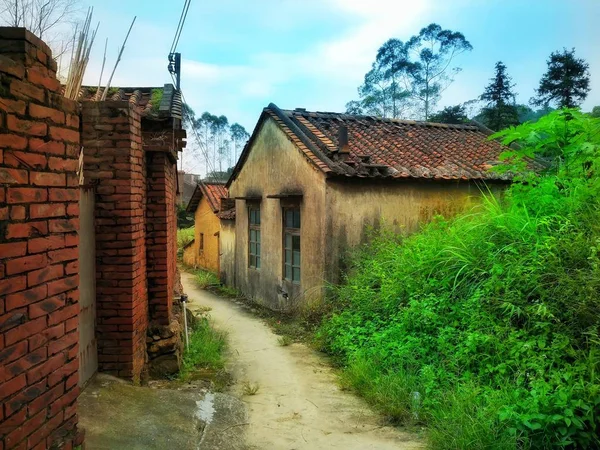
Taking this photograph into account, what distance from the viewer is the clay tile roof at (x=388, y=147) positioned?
31.1 feet

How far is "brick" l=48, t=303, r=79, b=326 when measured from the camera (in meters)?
2.29

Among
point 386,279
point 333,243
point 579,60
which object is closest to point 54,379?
point 386,279

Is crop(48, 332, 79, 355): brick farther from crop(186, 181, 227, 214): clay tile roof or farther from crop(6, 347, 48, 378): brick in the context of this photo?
crop(186, 181, 227, 214): clay tile roof

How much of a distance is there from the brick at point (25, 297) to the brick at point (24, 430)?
55cm

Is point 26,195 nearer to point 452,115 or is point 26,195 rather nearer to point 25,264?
point 25,264

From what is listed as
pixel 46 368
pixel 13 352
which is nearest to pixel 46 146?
pixel 13 352

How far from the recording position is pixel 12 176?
79.3 inches

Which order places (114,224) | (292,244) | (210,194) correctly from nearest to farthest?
(114,224) < (292,244) < (210,194)

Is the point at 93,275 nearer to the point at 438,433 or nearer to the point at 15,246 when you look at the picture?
the point at 15,246

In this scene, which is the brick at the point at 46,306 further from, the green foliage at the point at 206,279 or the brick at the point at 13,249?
the green foliage at the point at 206,279

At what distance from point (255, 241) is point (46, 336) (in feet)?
35.6

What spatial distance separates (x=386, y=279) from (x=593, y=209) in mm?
3004

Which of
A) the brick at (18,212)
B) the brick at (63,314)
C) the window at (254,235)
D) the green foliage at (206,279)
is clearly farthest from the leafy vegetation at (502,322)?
the green foliage at (206,279)

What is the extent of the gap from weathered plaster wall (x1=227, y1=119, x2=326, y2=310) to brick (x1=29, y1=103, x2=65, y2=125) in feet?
22.9
